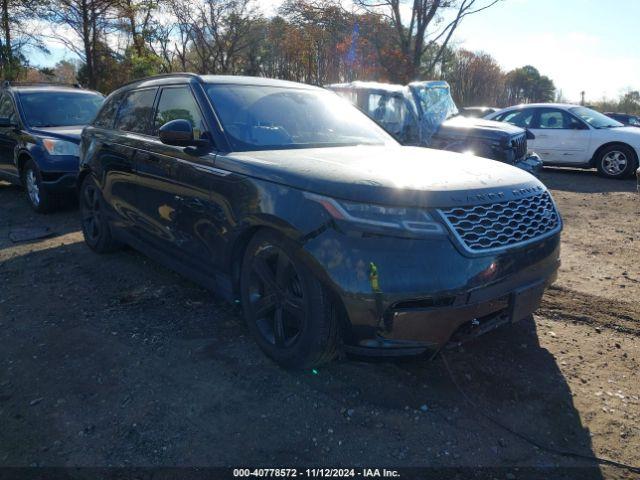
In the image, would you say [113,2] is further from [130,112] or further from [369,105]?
[130,112]

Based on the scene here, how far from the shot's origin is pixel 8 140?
7.29 m

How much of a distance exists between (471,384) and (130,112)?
363 centimetres

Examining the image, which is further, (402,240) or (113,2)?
(113,2)

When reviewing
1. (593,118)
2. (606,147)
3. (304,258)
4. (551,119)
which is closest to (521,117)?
(551,119)

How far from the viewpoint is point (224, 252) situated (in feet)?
10.0

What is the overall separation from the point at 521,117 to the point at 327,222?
10.6 meters

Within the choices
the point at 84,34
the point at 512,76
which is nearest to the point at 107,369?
the point at 84,34

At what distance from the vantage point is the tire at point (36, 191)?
6.50 meters

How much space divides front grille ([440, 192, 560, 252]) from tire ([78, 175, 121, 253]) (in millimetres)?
3638

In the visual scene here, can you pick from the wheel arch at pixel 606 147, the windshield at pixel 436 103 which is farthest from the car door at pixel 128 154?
the wheel arch at pixel 606 147

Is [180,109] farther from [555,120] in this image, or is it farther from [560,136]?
[555,120]

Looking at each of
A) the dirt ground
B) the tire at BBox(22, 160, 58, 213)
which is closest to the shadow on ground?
the dirt ground

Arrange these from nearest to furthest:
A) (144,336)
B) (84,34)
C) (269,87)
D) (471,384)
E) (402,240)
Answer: (402,240)
(471,384)
(144,336)
(269,87)
(84,34)

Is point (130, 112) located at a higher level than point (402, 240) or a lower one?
higher
